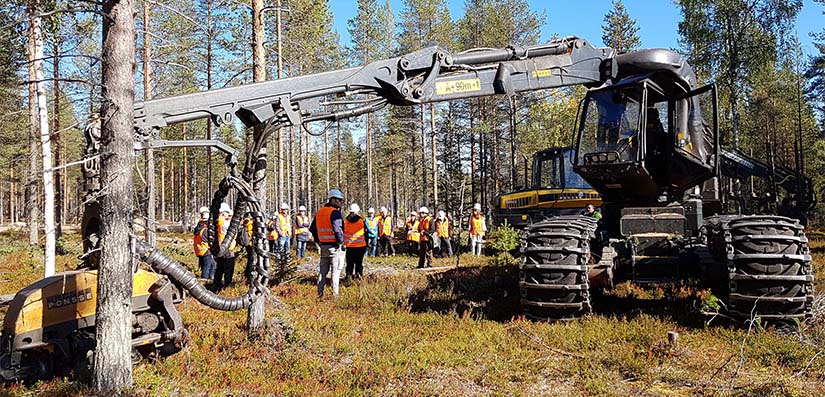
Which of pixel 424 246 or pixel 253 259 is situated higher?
pixel 253 259

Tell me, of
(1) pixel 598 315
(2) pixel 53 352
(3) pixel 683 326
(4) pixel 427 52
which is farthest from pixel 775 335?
(2) pixel 53 352

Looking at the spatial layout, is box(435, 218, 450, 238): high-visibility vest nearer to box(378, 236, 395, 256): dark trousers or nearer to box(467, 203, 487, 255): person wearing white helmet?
box(467, 203, 487, 255): person wearing white helmet

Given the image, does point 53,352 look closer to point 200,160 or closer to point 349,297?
point 349,297

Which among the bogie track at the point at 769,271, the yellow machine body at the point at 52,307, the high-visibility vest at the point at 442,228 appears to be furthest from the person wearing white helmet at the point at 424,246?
the yellow machine body at the point at 52,307

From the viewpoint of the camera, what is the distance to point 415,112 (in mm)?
29734

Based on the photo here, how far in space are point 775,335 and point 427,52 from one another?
495cm

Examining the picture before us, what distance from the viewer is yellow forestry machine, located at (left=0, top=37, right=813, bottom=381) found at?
510 cm

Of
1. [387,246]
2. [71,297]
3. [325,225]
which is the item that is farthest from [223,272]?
[387,246]

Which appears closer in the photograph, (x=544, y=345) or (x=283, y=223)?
(x=544, y=345)

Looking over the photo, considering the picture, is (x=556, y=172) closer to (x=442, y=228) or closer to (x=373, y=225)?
(x=442, y=228)

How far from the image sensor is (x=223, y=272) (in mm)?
10977

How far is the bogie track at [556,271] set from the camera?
6176 mm

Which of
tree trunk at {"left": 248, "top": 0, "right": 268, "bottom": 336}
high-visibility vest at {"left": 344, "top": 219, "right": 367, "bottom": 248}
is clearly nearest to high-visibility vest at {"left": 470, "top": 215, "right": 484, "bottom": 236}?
high-visibility vest at {"left": 344, "top": 219, "right": 367, "bottom": 248}

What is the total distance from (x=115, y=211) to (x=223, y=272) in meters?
6.78
